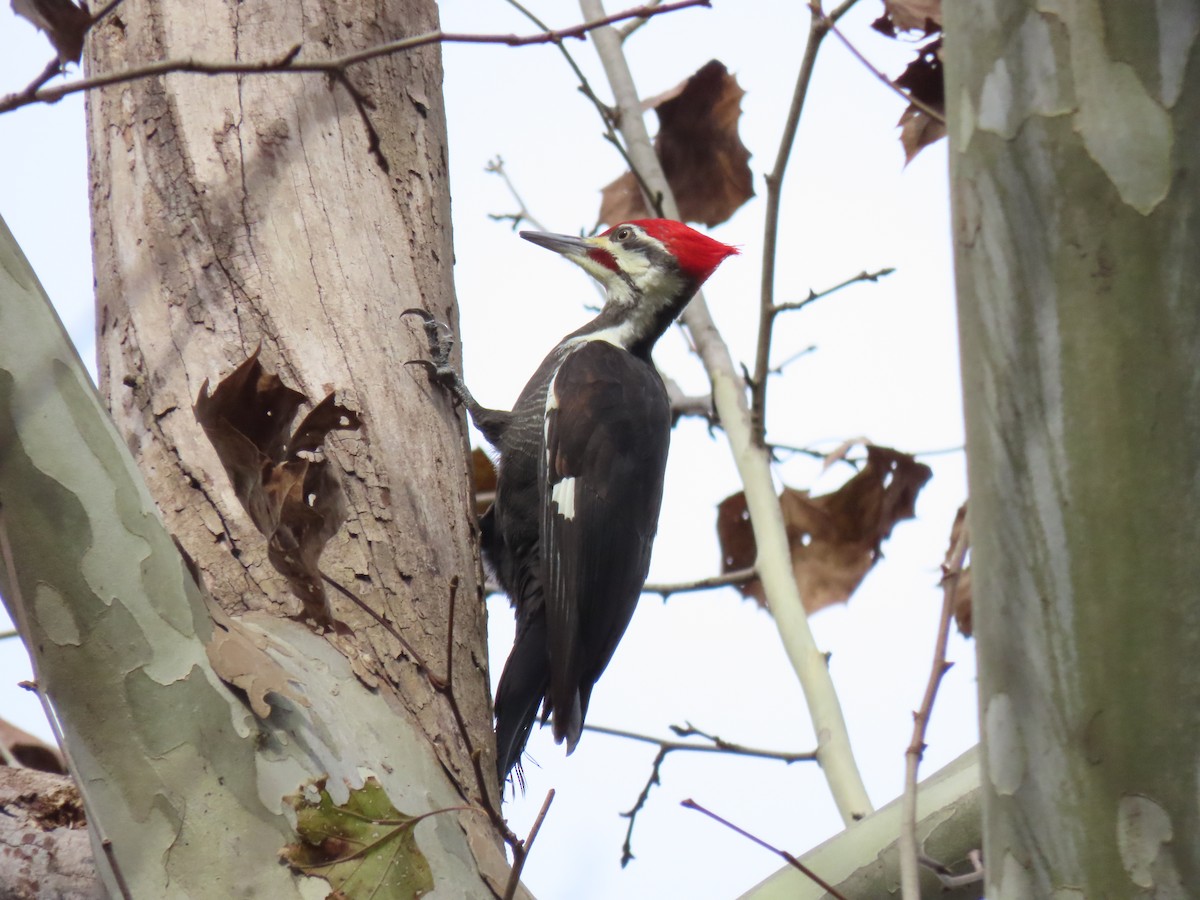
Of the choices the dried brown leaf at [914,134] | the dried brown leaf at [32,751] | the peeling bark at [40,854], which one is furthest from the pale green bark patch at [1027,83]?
the dried brown leaf at [32,751]

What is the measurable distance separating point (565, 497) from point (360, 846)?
1864 millimetres

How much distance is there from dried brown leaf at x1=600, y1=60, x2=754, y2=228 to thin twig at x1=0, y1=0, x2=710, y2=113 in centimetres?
207

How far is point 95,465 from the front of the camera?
140 cm

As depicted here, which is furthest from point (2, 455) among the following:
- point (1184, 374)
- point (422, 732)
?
point (1184, 374)

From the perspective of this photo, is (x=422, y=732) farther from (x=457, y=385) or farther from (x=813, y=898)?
A: (x=457, y=385)

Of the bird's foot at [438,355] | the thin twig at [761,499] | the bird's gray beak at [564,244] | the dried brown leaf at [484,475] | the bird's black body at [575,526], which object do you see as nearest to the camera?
the bird's foot at [438,355]

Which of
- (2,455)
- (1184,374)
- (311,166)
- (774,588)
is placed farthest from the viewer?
(774,588)

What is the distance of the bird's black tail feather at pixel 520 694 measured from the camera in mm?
2928

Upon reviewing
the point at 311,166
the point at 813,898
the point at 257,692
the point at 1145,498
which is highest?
the point at 311,166

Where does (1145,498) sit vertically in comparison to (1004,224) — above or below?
below

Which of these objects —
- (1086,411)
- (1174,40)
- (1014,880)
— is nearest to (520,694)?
(1014,880)

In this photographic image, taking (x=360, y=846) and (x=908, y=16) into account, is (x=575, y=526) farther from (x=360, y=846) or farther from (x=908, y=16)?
(x=360, y=846)

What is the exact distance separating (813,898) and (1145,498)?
974 mm

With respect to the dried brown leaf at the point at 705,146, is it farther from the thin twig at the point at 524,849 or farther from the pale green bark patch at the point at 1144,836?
the pale green bark patch at the point at 1144,836
